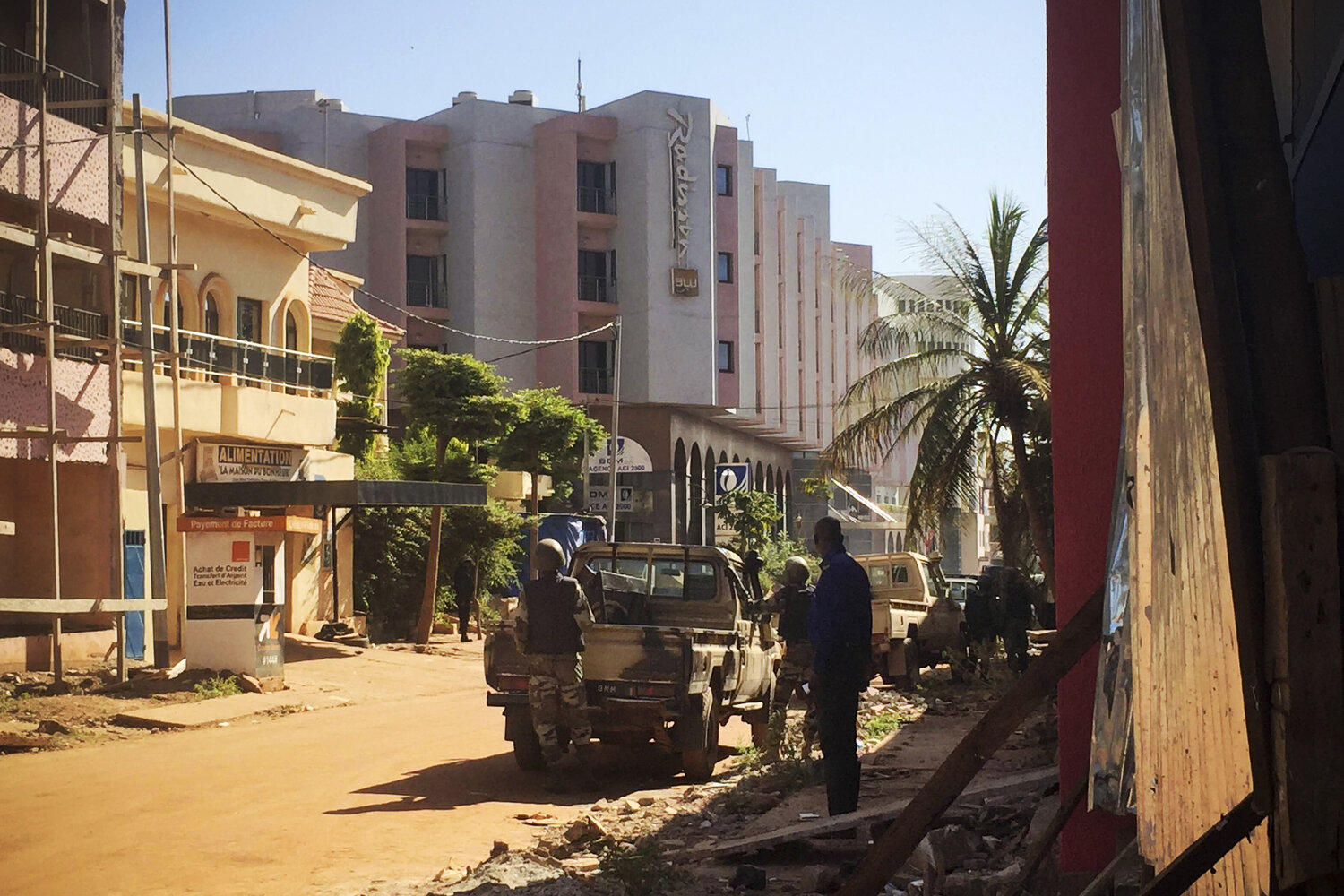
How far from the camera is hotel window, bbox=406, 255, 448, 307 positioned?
55.0 metres

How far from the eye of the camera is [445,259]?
5538cm

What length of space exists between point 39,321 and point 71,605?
4313 mm

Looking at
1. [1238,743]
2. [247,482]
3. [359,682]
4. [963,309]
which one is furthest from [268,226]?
[1238,743]

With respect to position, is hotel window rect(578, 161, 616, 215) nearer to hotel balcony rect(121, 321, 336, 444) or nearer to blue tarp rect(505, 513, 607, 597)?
blue tarp rect(505, 513, 607, 597)

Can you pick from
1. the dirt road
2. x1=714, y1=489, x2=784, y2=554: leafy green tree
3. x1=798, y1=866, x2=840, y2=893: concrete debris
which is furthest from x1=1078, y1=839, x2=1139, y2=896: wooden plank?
x1=714, y1=489, x2=784, y2=554: leafy green tree

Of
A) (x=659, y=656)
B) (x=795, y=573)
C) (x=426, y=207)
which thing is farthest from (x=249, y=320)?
(x=426, y=207)

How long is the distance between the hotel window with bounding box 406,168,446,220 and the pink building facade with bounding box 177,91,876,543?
0.07 metres

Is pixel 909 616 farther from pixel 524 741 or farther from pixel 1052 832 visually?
pixel 1052 832

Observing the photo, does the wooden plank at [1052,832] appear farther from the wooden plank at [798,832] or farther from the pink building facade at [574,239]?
the pink building facade at [574,239]

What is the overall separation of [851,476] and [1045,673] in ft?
254

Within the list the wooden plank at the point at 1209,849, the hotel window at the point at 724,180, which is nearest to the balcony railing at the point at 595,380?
the hotel window at the point at 724,180

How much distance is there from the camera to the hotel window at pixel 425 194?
55.0 metres

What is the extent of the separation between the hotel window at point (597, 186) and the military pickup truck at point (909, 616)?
31655mm

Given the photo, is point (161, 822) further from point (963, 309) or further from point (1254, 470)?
point (963, 309)
